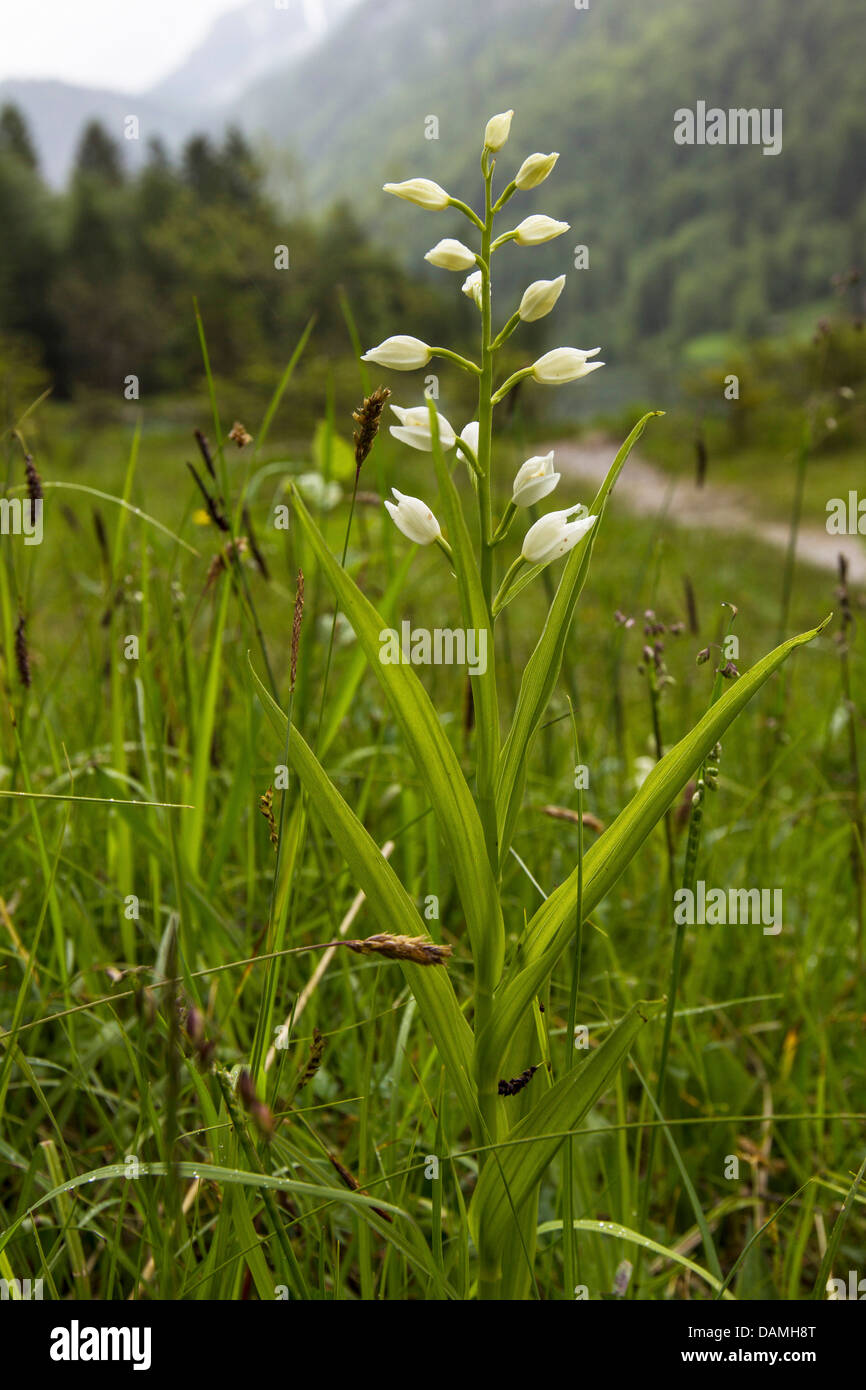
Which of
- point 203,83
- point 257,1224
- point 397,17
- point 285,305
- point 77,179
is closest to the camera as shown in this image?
point 257,1224

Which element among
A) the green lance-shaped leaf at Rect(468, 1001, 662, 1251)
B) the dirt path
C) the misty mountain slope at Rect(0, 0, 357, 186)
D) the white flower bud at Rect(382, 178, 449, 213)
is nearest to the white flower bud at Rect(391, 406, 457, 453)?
the white flower bud at Rect(382, 178, 449, 213)

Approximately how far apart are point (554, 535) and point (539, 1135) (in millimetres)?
599

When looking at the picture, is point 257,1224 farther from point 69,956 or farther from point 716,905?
point 716,905

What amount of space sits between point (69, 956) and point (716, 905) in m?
1.18

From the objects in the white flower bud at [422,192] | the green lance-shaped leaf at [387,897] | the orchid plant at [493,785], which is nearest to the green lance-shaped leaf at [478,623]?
the orchid plant at [493,785]

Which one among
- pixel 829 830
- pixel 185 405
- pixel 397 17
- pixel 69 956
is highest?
pixel 397 17

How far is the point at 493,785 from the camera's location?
0.89m

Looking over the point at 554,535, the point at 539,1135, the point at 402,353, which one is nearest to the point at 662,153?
the point at 402,353

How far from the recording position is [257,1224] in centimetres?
123

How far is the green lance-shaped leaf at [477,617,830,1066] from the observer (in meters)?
0.81

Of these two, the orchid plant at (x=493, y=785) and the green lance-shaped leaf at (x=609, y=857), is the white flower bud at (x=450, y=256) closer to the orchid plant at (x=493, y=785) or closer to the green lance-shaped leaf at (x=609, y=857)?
the orchid plant at (x=493, y=785)

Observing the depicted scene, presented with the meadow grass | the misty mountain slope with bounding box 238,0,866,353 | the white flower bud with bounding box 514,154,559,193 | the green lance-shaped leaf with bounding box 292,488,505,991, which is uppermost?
the misty mountain slope with bounding box 238,0,866,353

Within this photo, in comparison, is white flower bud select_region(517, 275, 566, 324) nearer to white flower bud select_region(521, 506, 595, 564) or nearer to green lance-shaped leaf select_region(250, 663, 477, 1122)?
white flower bud select_region(521, 506, 595, 564)

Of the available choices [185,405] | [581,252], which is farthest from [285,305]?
[581,252]
